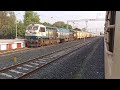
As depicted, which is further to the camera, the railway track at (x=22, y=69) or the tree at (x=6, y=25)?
the tree at (x=6, y=25)

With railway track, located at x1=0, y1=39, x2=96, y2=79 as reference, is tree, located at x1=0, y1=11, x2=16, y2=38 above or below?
above

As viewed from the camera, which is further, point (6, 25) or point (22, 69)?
point (6, 25)

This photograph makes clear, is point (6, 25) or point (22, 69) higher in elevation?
point (6, 25)

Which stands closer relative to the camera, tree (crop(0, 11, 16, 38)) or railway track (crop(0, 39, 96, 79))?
railway track (crop(0, 39, 96, 79))

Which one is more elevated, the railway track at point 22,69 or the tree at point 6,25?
the tree at point 6,25
